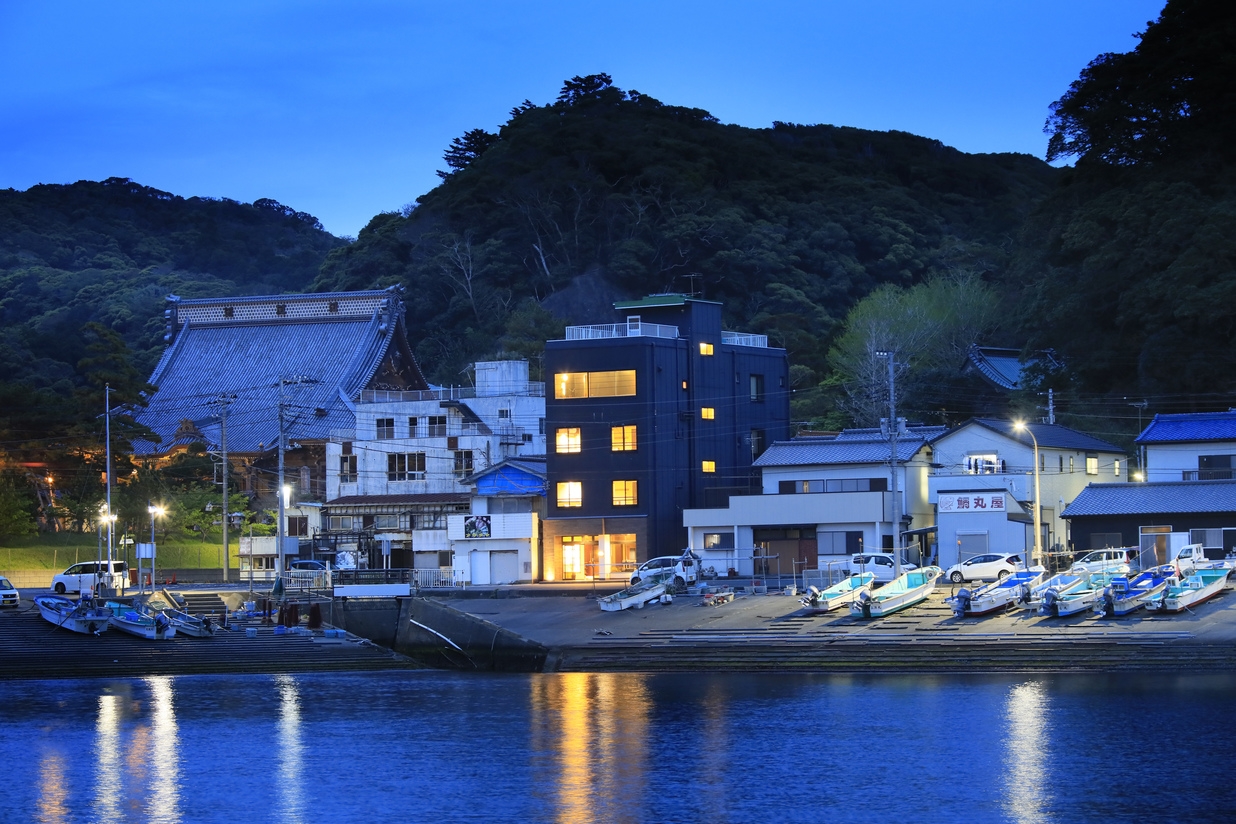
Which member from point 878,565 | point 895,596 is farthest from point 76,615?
point 878,565

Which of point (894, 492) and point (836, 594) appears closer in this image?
point (836, 594)

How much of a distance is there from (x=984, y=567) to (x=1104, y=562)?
384 centimetres

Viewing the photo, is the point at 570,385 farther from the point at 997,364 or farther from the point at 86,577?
the point at 997,364

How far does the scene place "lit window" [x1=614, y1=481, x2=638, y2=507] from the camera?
63.2 m

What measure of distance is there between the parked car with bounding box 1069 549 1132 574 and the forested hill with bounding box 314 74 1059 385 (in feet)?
117

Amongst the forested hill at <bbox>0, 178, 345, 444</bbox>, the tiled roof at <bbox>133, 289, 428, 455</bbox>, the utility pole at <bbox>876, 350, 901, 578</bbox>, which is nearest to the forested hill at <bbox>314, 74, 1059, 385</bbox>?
the tiled roof at <bbox>133, 289, 428, 455</bbox>

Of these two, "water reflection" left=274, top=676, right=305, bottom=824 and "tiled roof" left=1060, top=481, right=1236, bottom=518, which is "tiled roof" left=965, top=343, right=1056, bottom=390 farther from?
"water reflection" left=274, top=676, right=305, bottom=824

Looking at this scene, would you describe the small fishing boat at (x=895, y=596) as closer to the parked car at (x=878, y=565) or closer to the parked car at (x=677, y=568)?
the parked car at (x=878, y=565)

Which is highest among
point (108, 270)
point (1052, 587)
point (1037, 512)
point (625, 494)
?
point (108, 270)

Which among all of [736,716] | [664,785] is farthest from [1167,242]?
[664,785]

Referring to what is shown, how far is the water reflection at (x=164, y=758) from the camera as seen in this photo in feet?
99.4

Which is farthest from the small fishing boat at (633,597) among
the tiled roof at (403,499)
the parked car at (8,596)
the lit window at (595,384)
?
the parked car at (8,596)

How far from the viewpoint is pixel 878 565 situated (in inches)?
2117

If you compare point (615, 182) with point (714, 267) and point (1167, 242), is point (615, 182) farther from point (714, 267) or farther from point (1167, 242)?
point (1167, 242)
